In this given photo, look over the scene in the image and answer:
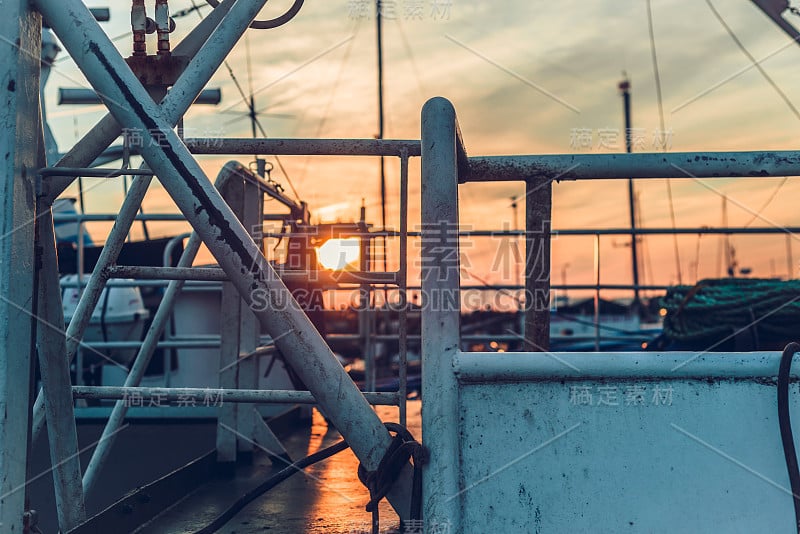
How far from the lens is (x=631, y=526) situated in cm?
126

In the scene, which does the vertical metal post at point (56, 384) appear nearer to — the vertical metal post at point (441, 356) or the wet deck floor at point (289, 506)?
the wet deck floor at point (289, 506)

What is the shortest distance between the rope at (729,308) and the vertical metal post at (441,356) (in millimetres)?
2040

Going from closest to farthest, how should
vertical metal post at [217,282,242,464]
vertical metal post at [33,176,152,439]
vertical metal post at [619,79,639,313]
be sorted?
vertical metal post at [33,176,152,439]
vertical metal post at [217,282,242,464]
vertical metal post at [619,79,639,313]

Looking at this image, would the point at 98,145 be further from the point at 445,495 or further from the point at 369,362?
the point at 369,362

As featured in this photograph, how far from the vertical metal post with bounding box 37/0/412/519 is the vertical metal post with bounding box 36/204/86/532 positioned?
1.19ft

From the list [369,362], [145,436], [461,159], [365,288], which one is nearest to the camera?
[461,159]

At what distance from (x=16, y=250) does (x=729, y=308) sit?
293 cm

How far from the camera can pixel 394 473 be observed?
135 centimetres

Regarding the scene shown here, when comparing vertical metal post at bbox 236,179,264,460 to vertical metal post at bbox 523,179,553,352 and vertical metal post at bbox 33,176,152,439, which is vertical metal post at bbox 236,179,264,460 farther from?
vertical metal post at bbox 523,179,553,352

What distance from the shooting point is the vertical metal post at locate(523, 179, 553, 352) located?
158 centimetres

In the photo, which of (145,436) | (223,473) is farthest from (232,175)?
(145,436)

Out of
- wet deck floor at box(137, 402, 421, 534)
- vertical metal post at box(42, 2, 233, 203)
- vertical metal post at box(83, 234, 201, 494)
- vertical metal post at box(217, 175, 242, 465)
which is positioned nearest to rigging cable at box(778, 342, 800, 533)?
wet deck floor at box(137, 402, 421, 534)

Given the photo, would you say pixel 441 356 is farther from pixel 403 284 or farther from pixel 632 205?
pixel 632 205

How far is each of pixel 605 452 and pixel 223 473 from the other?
6.65ft
